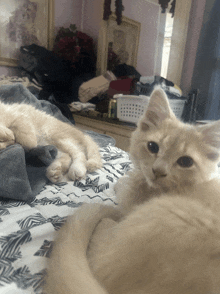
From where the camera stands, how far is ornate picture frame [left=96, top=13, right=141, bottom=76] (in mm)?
3036

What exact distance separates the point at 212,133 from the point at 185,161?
0.50 ft

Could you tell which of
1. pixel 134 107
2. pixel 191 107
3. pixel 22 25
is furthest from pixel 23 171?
pixel 22 25

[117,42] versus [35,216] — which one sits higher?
[117,42]

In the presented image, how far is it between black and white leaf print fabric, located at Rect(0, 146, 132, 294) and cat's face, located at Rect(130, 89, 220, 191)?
309mm

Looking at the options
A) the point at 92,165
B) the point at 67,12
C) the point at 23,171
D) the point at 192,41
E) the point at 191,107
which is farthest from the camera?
the point at 67,12

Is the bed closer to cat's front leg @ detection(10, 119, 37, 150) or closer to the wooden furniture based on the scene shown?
cat's front leg @ detection(10, 119, 37, 150)

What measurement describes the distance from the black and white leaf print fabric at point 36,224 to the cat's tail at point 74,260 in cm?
7

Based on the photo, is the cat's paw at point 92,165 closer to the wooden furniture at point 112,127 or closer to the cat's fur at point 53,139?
the cat's fur at point 53,139

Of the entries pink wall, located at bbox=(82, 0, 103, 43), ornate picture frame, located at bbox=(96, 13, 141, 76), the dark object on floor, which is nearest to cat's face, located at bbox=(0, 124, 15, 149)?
the dark object on floor

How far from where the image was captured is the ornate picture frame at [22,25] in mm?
2797

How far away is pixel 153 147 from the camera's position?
2.82 ft

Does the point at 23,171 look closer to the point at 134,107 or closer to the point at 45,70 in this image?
the point at 134,107

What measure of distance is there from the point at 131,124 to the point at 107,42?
1.77 metres

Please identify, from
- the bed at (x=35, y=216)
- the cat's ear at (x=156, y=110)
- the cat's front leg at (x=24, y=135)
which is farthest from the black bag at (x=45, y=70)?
the cat's ear at (x=156, y=110)
